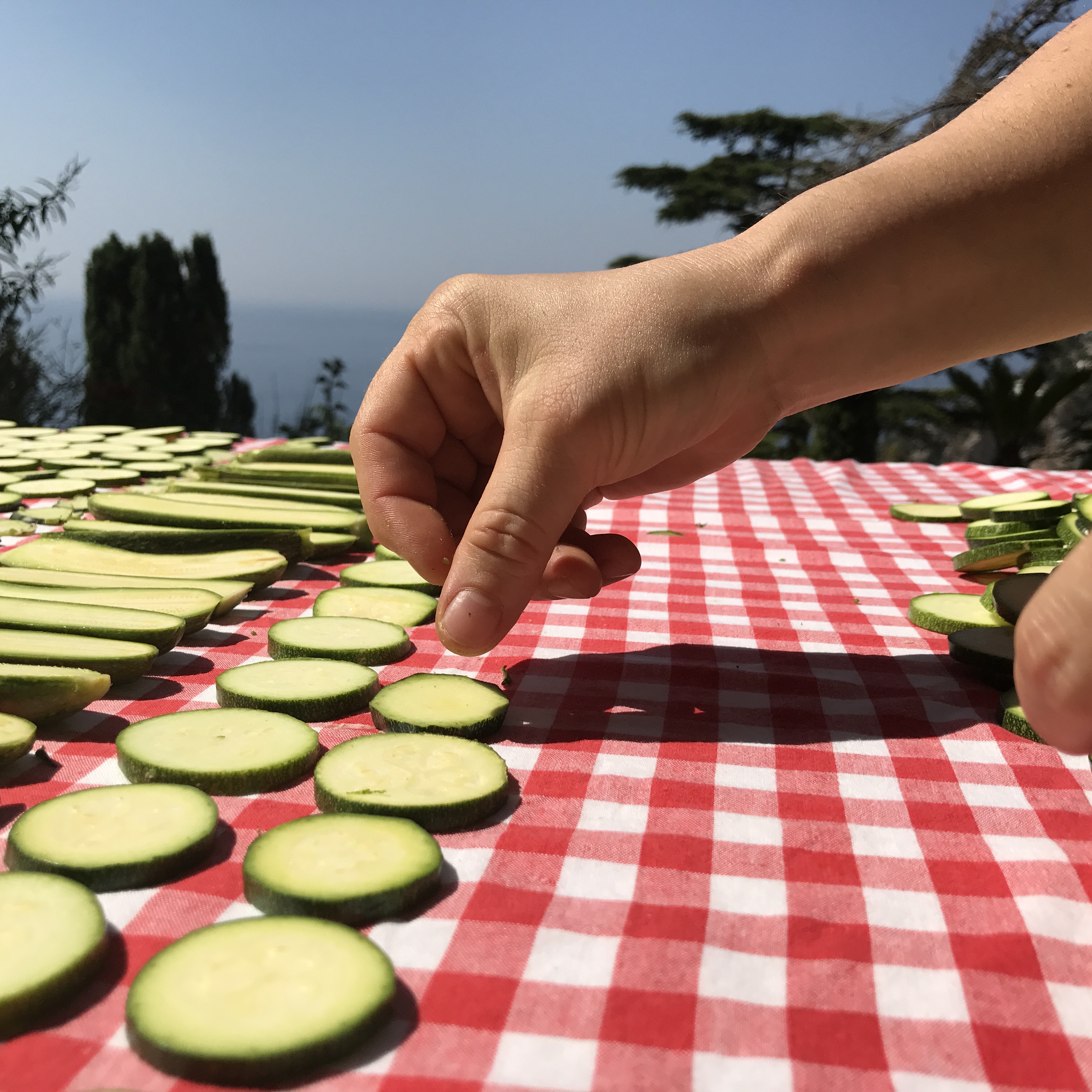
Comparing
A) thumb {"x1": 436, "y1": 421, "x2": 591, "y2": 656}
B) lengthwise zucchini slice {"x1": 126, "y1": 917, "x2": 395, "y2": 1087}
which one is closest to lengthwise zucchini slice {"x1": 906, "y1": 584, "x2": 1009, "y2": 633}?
thumb {"x1": 436, "y1": 421, "x2": 591, "y2": 656}

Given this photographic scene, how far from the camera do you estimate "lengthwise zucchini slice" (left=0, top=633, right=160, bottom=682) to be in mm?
1841

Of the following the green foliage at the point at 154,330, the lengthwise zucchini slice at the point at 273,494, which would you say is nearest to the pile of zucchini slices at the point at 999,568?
the lengthwise zucchini slice at the point at 273,494

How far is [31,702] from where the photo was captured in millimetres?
1650

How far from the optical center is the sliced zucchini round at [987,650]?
1950 mm

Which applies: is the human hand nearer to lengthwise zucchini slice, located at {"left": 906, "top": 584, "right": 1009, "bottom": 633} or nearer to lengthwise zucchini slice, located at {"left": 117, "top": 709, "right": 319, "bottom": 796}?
lengthwise zucchini slice, located at {"left": 117, "top": 709, "right": 319, "bottom": 796}

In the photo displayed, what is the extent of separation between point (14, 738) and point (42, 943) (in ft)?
1.89

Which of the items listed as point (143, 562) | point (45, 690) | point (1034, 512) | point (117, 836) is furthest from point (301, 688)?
point (1034, 512)

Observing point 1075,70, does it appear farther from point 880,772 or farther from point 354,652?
point 354,652

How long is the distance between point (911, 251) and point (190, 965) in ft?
5.62

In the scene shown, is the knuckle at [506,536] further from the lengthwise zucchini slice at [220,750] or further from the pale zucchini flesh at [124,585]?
the pale zucchini flesh at [124,585]

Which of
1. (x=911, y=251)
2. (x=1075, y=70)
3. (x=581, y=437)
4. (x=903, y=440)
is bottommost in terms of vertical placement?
(x=903, y=440)

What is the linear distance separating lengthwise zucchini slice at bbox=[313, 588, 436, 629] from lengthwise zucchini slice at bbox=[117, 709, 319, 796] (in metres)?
0.72

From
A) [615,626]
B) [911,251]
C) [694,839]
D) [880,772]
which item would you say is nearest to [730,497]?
[615,626]

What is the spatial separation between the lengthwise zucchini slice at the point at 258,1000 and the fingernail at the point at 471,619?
2.35 feet
